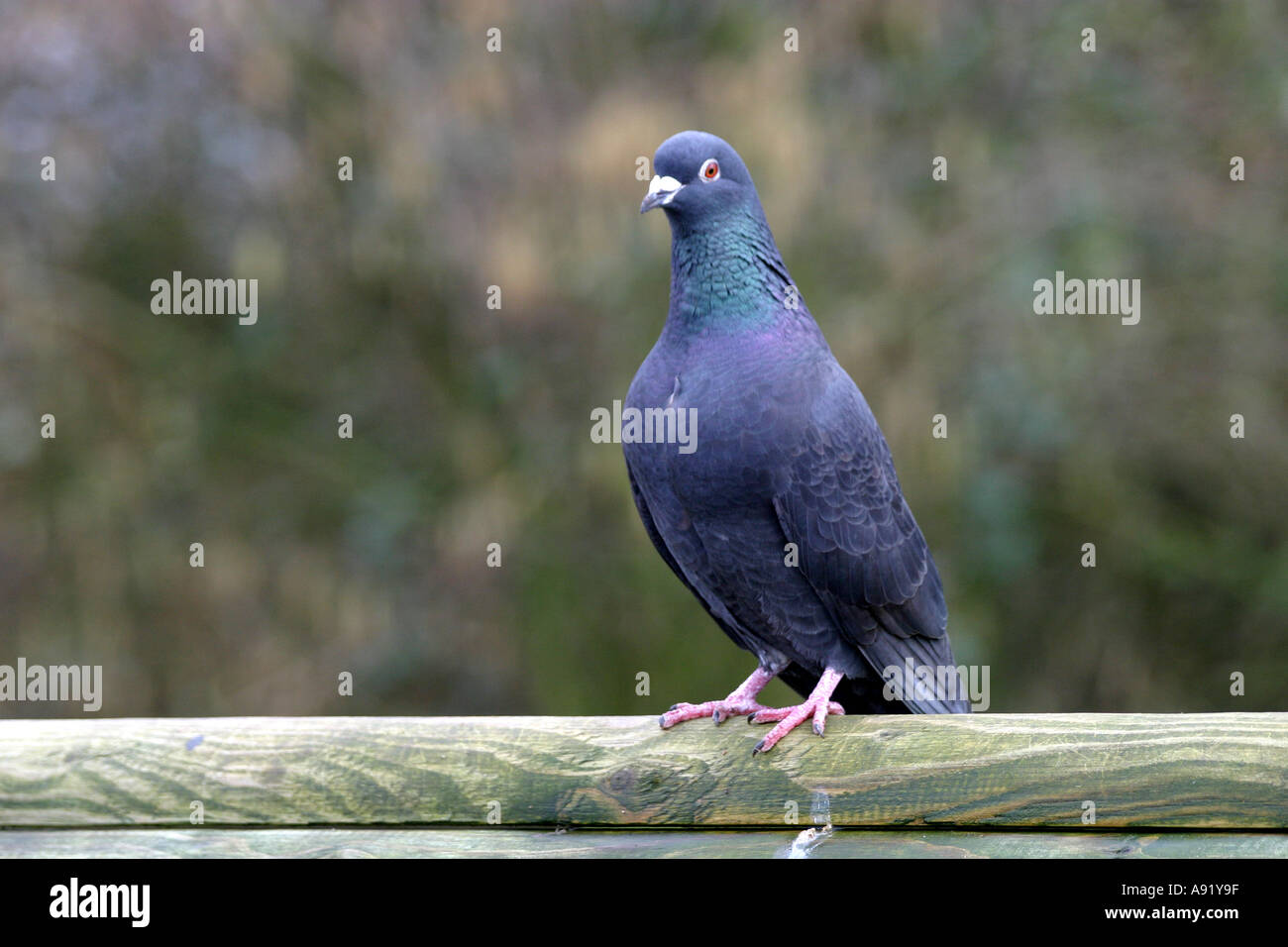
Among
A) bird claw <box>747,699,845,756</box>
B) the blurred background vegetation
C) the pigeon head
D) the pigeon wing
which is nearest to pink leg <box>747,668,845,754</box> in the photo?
bird claw <box>747,699,845,756</box>

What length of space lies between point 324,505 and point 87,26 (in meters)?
2.68

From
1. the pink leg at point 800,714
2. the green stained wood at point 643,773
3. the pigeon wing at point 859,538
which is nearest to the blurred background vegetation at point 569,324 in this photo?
the pigeon wing at point 859,538

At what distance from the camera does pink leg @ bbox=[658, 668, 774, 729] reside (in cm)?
266

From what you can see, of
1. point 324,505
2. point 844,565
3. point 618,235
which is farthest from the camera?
point 324,505

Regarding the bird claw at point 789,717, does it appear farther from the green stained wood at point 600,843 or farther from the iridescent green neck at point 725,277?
the iridescent green neck at point 725,277

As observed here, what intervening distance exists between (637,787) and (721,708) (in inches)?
17.7

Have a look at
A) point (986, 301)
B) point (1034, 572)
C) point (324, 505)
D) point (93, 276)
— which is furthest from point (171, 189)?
point (1034, 572)

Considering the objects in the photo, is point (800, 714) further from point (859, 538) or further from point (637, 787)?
point (859, 538)

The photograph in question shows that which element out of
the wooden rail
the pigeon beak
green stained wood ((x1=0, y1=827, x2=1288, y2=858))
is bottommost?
green stained wood ((x1=0, y1=827, x2=1288, y2=858))

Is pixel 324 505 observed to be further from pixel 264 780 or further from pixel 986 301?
pixel 264 780

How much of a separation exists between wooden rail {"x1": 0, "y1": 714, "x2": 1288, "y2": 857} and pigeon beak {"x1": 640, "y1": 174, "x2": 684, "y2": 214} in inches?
49.6

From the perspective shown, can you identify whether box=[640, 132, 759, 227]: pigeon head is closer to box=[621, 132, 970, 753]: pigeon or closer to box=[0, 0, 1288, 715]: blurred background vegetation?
box=[621, 132, 970, 753]: pigeon

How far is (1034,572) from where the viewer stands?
6746 millimetres

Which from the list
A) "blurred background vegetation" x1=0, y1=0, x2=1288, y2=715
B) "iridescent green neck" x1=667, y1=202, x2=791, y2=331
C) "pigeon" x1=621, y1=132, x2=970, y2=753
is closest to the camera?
"pigeon" x1=621, y1=132, x2=970, y2=753
